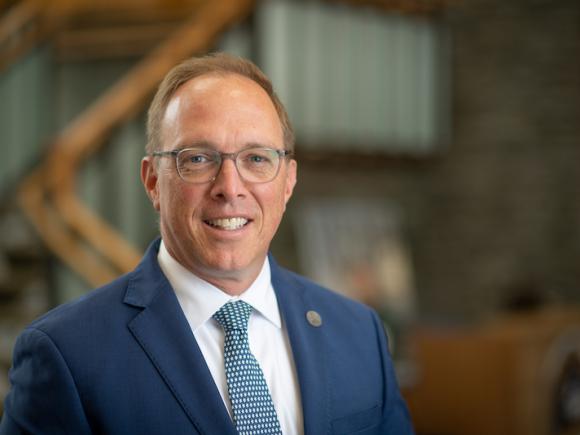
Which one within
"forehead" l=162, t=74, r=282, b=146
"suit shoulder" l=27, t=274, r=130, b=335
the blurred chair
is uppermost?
"forehead" l=162, t=74, r=282, b=146

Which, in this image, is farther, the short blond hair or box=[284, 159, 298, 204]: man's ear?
box=[284, 159, 298, 204]: man's ear

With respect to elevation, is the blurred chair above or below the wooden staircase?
below

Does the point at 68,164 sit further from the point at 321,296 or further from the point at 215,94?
the point at 215,94

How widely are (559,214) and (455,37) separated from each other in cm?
188

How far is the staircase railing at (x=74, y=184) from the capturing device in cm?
402

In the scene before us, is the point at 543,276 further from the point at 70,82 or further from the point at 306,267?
the point at 70,82

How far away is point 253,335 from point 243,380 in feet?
0.39

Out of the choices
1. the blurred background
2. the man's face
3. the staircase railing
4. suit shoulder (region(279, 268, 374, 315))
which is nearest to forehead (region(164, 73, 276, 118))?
the man's face

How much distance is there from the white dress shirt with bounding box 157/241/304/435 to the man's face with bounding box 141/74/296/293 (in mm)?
31

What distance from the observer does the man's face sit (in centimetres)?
148

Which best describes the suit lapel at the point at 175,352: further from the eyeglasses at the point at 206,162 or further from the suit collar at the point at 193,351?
the eyeglasses at the point at 206,162

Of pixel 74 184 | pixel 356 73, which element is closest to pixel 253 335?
pixel 74 184

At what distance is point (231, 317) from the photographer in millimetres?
1554

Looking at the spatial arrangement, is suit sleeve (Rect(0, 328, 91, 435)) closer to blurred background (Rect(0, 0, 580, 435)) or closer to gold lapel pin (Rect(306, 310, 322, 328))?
gold lapel pin (Rect(306, 310, 322, 328))
